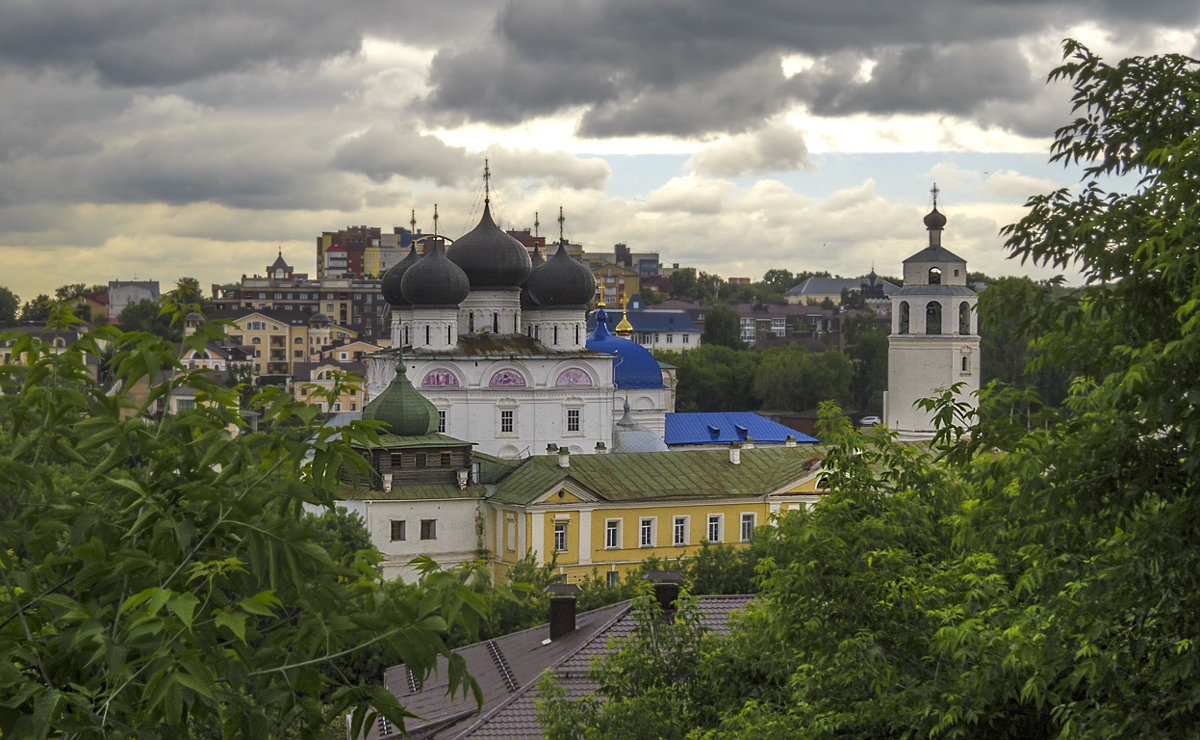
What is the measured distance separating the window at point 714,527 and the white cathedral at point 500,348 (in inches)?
296

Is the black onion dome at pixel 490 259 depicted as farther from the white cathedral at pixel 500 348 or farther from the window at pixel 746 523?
the window at pixel 746 523

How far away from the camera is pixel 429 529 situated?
1446 inches

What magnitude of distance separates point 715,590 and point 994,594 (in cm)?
2033

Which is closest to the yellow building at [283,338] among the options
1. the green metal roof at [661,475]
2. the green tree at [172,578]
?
the green metal roof at [661,475]

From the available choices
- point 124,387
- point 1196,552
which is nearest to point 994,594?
point 1196,552

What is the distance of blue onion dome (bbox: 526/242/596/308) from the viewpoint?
47.4m

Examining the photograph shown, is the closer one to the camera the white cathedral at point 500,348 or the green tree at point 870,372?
the white cathedral at point 500,348

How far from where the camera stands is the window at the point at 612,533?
3691 cm

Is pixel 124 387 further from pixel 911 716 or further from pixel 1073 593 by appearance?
pixel 911 716

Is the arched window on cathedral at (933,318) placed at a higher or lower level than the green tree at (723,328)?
lower

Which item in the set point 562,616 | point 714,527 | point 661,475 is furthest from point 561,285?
point 562,616

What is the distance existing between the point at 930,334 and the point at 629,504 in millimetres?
18624

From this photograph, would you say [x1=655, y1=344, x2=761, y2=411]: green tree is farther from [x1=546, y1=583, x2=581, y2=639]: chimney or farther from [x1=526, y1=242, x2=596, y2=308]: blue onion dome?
[x1=546, y1=583, x2=581, y2=639]: chimney

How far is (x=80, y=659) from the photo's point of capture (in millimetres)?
4746
